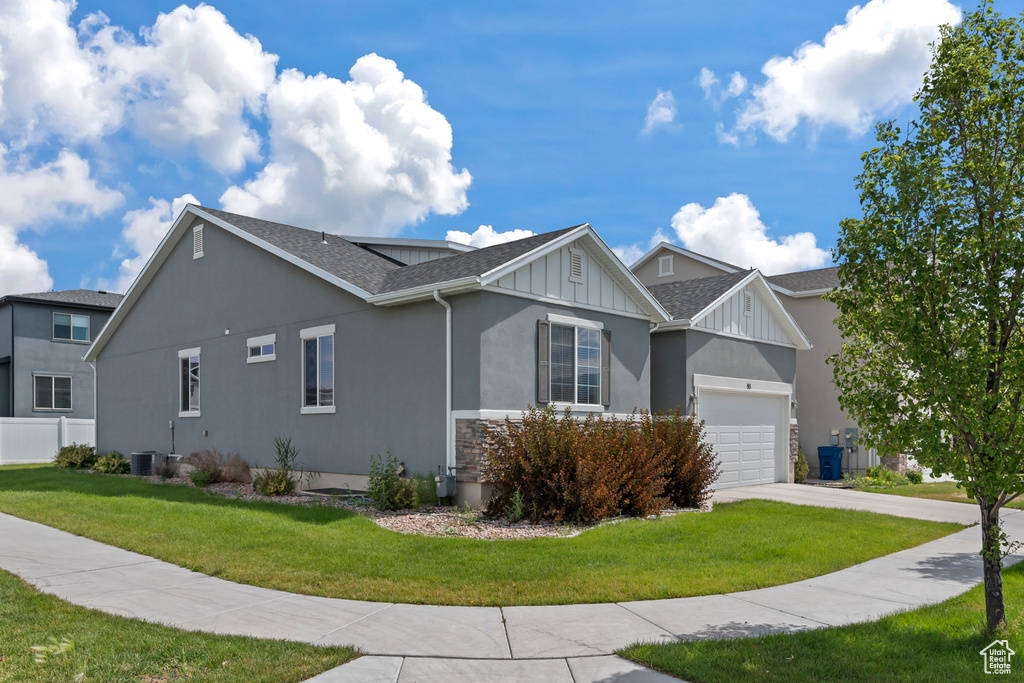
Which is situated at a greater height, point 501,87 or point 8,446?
point 501,87

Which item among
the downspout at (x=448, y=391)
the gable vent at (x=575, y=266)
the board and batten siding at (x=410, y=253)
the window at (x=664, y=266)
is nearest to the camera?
the downspout at (x=448, y=391)

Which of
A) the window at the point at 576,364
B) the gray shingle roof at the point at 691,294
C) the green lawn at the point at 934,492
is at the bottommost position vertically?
the green lawn at the point at 934,492

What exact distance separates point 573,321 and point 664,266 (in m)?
12.5

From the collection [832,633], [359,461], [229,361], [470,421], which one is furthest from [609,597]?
[229,361]

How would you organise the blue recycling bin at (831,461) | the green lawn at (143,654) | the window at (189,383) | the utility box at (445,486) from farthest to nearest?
the blue recycling bin at (831,461)
the window at (189,383)
the utility box at (445,486)
the green lawn at (143,654)

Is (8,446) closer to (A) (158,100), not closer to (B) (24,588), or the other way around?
(A) (158,100)

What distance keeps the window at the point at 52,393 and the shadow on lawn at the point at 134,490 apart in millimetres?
10057

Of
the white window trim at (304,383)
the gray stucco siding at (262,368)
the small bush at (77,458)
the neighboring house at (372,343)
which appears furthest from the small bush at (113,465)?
the white window trim at (304,383)

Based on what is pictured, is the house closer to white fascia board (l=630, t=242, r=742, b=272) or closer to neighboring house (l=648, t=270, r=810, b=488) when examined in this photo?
white fascia board (l=630, t=242, r=742, b=272)

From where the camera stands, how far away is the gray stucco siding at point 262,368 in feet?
42.5

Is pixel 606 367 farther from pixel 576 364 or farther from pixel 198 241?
pixel 198 241

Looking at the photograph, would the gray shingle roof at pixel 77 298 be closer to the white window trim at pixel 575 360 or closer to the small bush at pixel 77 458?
the small bush at pixel 77 458

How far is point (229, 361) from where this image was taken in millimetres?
17203

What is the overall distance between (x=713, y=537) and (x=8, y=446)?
1022 inches
